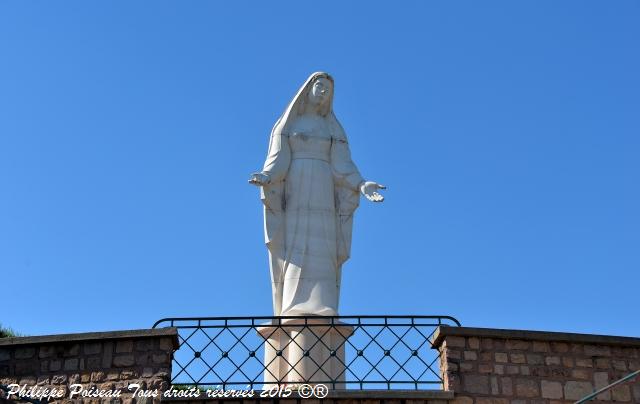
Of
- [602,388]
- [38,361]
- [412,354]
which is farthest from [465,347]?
[38,361]

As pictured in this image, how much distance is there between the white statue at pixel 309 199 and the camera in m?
12.2

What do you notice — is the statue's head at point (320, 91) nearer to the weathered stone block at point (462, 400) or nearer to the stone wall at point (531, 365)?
the stone wall at point (531, 365)

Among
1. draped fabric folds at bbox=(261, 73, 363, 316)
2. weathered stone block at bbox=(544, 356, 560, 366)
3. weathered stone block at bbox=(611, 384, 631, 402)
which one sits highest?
draped fabric folds at bbox=(261, 73, 363, 316)

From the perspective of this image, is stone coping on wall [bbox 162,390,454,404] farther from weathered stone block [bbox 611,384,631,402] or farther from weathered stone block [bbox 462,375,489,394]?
weathered stone block [bbox 611,384,631,402]

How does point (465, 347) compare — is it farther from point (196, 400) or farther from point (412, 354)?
point (196, 400)

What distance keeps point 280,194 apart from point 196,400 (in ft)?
12.3

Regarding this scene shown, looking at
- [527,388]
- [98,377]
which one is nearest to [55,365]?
[98,377]

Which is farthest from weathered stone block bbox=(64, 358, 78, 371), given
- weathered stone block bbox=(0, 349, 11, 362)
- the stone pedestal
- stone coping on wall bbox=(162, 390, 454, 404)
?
the stone pedestal

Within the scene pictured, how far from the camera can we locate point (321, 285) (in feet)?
39.9

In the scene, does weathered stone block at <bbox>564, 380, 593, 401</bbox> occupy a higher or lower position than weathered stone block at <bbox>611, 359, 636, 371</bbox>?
lower

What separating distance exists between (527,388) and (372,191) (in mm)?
3538

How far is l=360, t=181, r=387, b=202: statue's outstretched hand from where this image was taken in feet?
40.6

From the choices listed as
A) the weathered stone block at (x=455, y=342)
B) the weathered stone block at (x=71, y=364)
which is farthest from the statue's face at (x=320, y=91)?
the weathered stone block at (x=71, y=364)

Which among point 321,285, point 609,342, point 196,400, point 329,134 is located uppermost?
point 329,134
